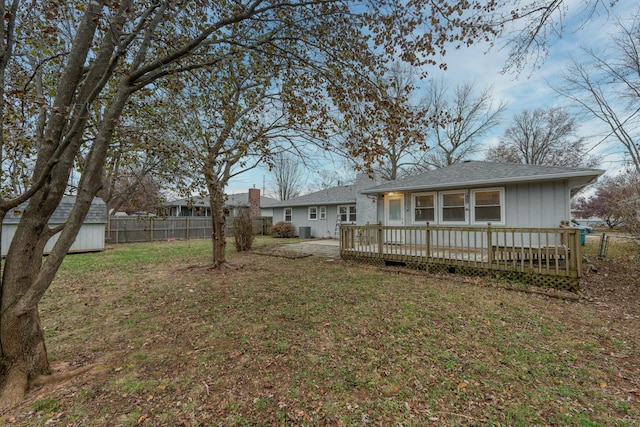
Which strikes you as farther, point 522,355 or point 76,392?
point 522,355

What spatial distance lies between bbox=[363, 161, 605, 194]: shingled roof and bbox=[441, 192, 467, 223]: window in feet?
1.35

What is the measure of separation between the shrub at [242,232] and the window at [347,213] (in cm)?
762

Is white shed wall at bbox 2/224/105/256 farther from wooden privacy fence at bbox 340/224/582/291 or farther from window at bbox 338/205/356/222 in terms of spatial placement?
window at bbox 338/205/356/222

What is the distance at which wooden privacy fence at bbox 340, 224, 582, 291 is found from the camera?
5.95 metres

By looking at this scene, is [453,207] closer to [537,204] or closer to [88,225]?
[537,204]

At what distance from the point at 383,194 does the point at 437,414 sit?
30.6 feet

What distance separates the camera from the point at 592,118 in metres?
14.8

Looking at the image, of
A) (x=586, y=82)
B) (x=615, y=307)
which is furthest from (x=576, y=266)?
(x=586, y=82)

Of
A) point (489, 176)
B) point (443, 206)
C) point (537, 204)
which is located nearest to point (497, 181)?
point (489, 176)

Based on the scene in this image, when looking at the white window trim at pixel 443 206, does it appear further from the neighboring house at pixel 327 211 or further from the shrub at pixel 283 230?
the shrub at pixel 283 230

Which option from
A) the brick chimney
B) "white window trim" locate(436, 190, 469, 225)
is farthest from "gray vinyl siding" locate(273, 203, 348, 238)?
"white window trim" locate(436, 190, 469, 225)

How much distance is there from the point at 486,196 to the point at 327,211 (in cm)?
1152

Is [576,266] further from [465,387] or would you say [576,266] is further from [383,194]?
[383,194]

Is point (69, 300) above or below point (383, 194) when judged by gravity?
below
